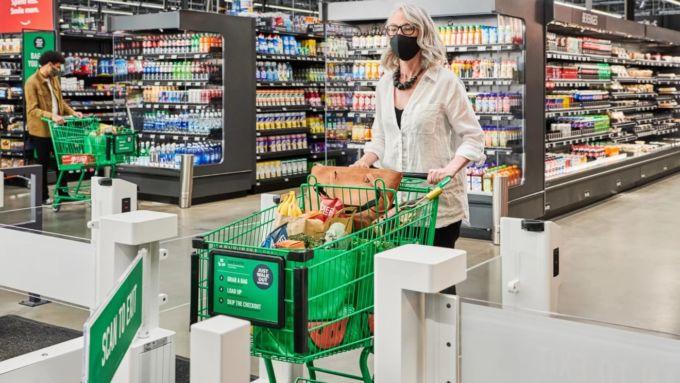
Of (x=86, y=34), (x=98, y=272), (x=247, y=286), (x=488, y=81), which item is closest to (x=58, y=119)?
(x=86, y=34)

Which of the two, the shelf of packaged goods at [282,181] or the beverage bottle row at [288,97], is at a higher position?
the beverage bottle row at [288,97]

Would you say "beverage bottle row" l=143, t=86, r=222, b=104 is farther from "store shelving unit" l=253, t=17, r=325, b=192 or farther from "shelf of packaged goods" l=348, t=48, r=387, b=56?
"shelf of packaged goods" l=348, t=48, r=387, b=56

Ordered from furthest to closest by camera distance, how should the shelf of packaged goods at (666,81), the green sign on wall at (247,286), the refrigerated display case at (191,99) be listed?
1. the shelf of packaged goods at (666,81)
2. the refrigerated display case at (191,99)
3. the green sign on wall at (247,286)

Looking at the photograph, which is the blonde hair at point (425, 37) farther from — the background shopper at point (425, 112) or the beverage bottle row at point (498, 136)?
the beverage bottle row at point (498, 136)

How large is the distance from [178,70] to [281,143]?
180cm

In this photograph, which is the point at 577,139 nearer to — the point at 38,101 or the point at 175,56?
the point at 175,56

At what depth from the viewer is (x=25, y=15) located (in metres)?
11.0

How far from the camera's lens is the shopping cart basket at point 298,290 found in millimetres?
1949

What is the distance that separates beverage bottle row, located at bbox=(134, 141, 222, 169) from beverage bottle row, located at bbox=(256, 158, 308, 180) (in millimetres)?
812

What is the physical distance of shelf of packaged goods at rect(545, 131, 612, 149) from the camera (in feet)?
30.7

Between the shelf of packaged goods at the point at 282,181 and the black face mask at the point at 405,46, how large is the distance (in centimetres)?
739

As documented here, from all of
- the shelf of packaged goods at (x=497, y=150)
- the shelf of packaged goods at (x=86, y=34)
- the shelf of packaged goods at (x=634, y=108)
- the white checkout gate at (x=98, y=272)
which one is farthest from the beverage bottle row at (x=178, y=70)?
the white checkout gate at (x=98, y=272)

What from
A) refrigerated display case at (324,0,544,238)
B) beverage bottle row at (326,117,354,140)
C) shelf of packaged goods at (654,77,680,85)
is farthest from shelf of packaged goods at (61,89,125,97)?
shelf of packaged goods at (654,77,680,85)

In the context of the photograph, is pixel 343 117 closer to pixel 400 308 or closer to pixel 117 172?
pixel 117 172
